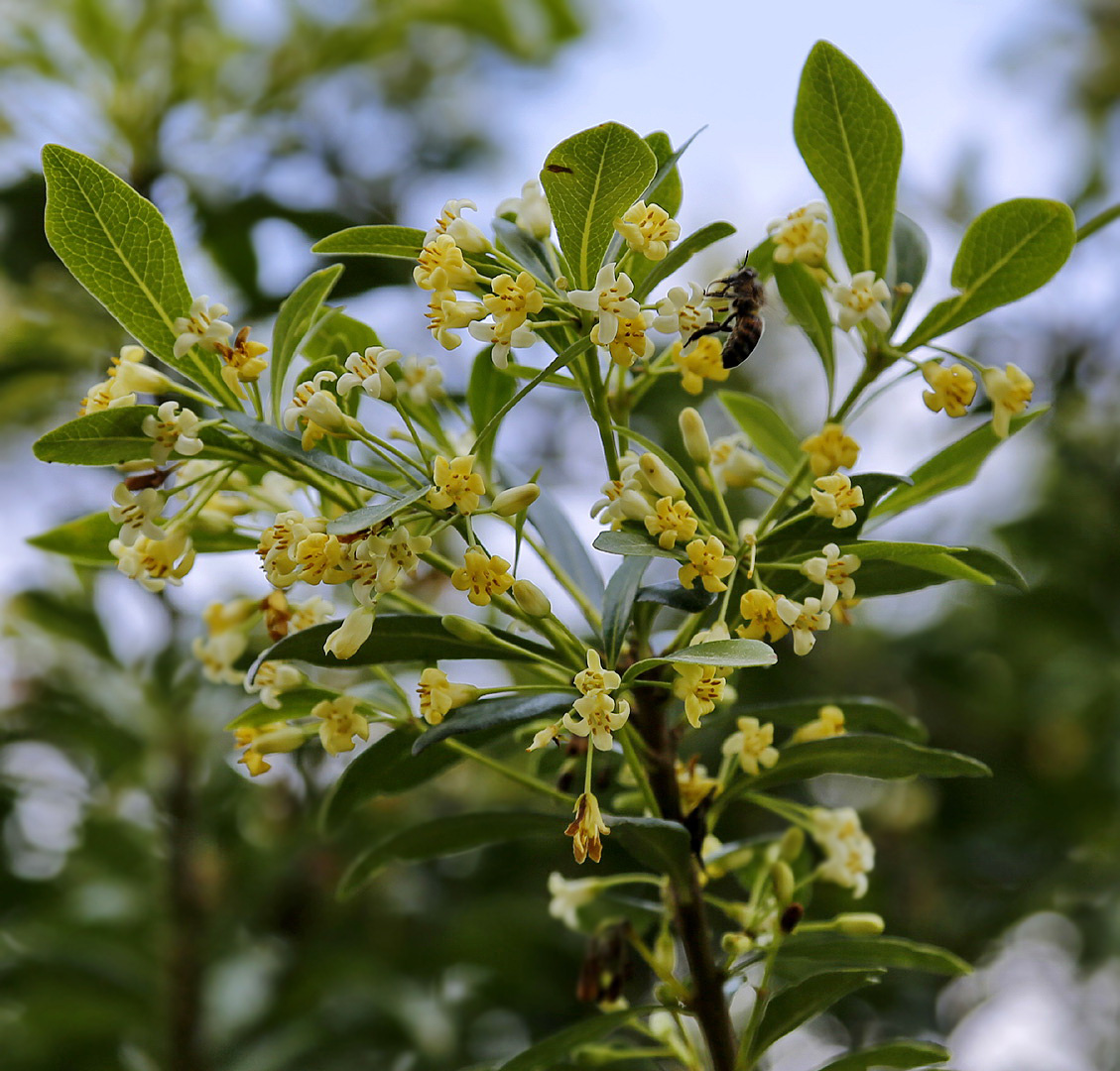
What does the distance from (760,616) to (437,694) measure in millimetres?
303

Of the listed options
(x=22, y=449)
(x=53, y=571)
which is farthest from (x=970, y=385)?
(x=22, y=449)

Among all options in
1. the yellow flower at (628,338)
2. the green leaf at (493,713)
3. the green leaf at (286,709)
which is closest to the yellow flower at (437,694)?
the green leaf at (493,713)

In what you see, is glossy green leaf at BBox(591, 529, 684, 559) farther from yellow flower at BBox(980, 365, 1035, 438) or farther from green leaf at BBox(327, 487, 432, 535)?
yellow flower at BBox(980, 365, 1035, 438)

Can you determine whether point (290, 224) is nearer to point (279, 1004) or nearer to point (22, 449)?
point (22, 449)

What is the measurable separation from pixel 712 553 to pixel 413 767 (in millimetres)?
424

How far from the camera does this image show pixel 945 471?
1.17 meters

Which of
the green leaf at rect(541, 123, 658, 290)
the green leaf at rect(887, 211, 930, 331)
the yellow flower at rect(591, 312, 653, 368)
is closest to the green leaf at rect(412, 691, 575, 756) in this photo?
the yellow flower at rect(591, 312, 653, 368)

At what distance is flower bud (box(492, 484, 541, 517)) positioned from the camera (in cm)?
99

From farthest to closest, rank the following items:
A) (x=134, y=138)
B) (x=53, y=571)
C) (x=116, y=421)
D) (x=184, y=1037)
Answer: (x=53, y=571) → (x=134, y=138) → (x=184, y=1037) → (x=116, y=421)

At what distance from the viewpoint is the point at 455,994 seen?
2912 millimetres

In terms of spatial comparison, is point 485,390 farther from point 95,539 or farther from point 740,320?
point 95,539

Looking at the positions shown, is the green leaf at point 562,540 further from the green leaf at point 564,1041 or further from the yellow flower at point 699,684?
the green leaf at point 564,1041

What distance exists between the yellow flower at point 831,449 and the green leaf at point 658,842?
354 mm

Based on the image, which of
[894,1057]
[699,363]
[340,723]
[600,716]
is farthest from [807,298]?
[894,1057]
